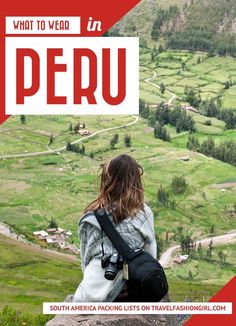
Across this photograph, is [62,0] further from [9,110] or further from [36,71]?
[9,110]

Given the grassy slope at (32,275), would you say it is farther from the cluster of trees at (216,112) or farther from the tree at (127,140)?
the cluster of trees at (216,112)

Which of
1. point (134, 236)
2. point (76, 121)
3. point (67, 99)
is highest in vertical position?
point (67, 99)

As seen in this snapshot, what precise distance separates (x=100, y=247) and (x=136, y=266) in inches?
12.8

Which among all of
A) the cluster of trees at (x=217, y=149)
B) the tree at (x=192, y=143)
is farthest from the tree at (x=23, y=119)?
the cluster of trees at (x=217, y=149)

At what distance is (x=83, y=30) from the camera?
9.31 m

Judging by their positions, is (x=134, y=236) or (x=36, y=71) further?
(x=36, y=71)

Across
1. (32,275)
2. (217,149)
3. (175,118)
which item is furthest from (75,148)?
(32,275)

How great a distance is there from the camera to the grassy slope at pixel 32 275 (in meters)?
29.3

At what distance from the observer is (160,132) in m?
41.9

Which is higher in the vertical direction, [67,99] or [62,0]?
[62,0]

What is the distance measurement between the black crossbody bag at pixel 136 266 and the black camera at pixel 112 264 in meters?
0.05

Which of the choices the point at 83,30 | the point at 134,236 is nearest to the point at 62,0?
the point at 83,30

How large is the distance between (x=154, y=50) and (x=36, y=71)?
41106mm

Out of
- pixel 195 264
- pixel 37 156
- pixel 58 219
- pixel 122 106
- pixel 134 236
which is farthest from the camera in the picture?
pixel 37 156
